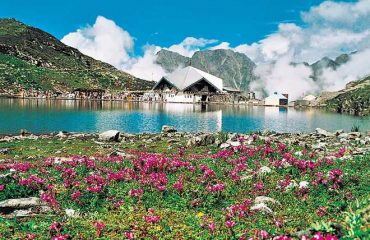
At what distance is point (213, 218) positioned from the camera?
10.9 m

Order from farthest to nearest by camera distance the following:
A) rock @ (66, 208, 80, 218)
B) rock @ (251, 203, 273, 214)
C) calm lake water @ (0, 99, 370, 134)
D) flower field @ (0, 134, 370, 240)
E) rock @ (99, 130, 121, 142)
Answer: calm lake water @ (0, 99, 370, 134), rock @ (99, 130, 121, 142), rock @ (251, 203, 273, 214), rock @ (66, 208, 80, 218), flower field @ (0, 134, 370, 240)

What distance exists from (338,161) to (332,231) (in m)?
11.6

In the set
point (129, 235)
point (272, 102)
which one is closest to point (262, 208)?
point (129, 235)

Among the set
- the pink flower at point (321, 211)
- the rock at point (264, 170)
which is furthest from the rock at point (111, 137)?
the pink flower at point (321, 211)

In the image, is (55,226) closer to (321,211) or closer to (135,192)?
(135,192)

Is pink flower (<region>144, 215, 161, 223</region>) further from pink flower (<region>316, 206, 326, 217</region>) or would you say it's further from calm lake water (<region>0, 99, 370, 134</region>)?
calm lake water (<region>0, 99, 370, 134</region>)

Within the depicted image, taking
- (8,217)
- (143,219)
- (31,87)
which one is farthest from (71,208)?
(31,87)

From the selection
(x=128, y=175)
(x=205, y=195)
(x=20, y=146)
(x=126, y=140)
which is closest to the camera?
(x=205, y=195)

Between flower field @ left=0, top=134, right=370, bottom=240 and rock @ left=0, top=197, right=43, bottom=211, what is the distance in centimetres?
Answer: 20

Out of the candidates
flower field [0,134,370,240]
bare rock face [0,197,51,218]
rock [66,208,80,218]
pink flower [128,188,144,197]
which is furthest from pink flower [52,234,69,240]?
pink flower [128,188,144,197]

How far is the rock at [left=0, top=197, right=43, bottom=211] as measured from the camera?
11773 mm

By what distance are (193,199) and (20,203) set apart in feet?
17.9

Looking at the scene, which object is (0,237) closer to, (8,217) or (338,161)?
(8,217)

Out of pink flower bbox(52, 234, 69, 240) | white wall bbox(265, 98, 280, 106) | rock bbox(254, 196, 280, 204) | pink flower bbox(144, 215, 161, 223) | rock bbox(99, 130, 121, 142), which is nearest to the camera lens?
pink flower bbox(52, 234, 69, 240)
